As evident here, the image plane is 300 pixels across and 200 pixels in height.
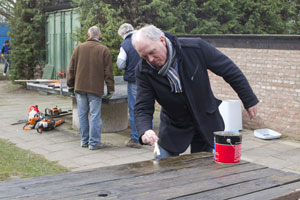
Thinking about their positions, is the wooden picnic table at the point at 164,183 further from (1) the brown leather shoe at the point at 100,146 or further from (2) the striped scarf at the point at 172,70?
(1) the brown leather shoe at the point at 100,146

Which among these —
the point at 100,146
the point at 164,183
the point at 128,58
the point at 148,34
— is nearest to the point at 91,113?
the point at 100,146

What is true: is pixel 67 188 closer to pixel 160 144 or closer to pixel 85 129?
pixel 160 144

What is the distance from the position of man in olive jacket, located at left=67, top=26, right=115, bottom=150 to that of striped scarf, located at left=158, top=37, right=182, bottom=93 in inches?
149

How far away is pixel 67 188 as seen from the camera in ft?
8.54

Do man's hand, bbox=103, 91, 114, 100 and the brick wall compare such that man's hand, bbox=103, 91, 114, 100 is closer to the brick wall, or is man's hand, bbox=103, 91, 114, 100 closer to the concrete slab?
the concrete slab

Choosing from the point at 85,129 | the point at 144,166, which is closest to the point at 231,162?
the point at 144,166

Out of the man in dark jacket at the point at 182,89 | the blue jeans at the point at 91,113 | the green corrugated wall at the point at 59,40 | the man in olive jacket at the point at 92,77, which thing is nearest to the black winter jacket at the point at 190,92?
the man in dark jacket at the point at 182,89

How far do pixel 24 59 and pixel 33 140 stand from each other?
8.36 meters

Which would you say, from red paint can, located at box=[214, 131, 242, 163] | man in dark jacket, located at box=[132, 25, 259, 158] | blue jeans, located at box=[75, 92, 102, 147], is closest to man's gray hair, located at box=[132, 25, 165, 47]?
man in dark jacket, located at box=[132, 25, 259, 158]

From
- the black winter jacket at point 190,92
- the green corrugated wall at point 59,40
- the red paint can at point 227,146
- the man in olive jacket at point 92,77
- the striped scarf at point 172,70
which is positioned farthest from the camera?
the green corrugated wall at point 59,40

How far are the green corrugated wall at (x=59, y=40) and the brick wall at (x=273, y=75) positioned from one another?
22.4 ft

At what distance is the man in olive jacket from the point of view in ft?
23.4

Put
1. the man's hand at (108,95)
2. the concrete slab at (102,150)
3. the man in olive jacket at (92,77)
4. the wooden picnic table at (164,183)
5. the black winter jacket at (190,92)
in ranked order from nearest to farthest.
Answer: the wooden picnic table at (164,183) → the black winter jacket at (190,92) → the concrete slab at (102,150) → the man in olive jacket at (92,77) → the man's hand at (108,95)

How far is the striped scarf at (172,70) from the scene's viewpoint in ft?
11.1
